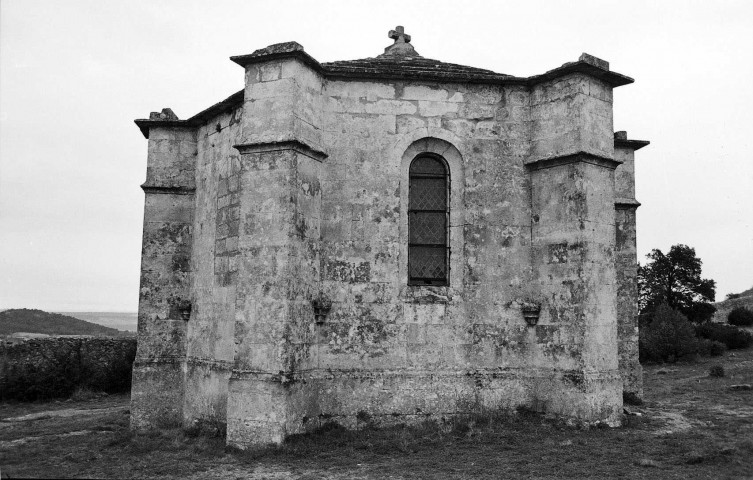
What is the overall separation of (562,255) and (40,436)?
31.6ft

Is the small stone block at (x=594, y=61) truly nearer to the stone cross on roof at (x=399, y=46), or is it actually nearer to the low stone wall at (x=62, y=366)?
the stone cross on roof at (x=399, y=46)

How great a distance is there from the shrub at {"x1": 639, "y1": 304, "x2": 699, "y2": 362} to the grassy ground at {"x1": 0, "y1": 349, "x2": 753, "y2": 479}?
443 inches

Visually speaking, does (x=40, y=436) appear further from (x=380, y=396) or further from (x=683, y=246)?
(x=683, y=246)

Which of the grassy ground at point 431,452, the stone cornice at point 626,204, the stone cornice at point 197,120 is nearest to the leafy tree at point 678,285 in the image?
the stone cornice at point 626,204

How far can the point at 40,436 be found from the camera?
1038cm

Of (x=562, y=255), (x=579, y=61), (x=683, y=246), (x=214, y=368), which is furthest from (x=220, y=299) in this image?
(x=683, y=246)

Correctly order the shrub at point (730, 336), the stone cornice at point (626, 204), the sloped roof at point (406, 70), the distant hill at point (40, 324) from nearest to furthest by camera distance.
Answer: the sloped roof at point (406, 70) → the stone cornice at point (626, 204) → the shrub at point (730, 336) → the distant hill at point (40, 324)

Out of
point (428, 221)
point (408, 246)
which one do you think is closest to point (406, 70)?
point (428, 221)

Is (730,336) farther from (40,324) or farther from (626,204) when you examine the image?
(40,324)

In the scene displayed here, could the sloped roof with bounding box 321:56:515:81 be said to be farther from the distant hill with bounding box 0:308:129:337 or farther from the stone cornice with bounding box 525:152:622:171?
the distant hill with bounding box 0:308:129:337

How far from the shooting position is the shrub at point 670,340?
2192 cm

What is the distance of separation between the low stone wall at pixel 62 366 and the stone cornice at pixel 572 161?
13.4 meters

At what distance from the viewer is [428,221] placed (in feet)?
33.9

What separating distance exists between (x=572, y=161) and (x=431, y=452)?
5.25 m
